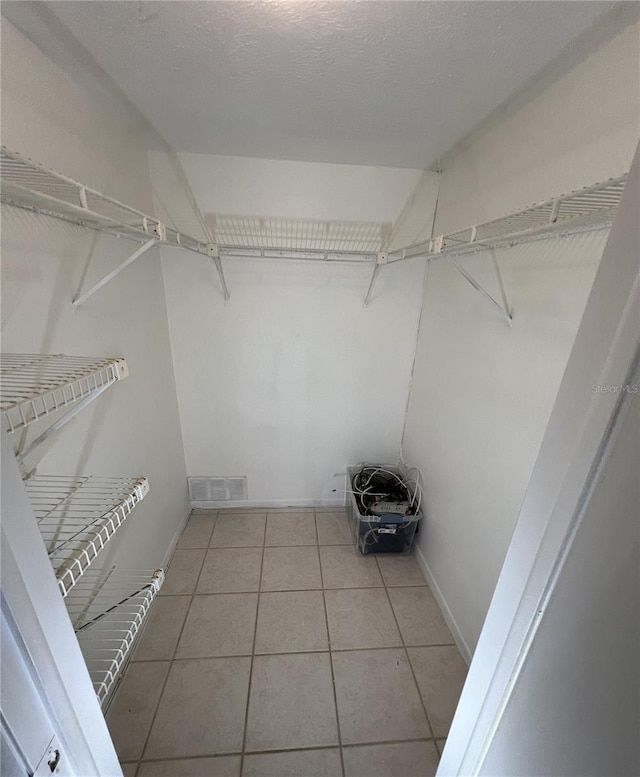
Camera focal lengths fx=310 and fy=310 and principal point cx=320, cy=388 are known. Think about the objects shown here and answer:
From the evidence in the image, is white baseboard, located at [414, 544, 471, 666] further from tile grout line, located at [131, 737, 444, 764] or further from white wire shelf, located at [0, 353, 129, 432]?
white wire shelf, located at [0, 353, 129, 432]

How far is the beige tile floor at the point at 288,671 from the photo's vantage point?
1.20m

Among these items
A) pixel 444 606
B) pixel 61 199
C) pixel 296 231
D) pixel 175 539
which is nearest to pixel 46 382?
pixel 61 199

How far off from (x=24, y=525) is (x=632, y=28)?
5.70ft

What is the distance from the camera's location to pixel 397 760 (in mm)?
1190

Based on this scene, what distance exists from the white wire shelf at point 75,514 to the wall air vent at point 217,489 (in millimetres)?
1120

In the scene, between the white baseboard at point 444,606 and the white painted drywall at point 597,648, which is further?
the white baseboard at point 444,606

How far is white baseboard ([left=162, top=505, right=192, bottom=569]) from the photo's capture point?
77.4 inches

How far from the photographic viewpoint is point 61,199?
0.94 metres

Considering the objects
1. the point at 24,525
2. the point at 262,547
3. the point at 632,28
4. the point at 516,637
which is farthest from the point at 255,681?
the point at 632,28

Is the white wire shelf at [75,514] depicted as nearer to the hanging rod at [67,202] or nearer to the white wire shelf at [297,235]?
the hanging rod at [67,202]

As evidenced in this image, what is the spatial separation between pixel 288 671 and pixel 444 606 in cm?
90

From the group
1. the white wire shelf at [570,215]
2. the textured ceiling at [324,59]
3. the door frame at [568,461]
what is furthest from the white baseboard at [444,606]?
the textured ceiling at [324,59]

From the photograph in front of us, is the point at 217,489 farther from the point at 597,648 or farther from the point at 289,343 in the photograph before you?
the point at 597,648

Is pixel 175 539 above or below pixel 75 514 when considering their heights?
below
